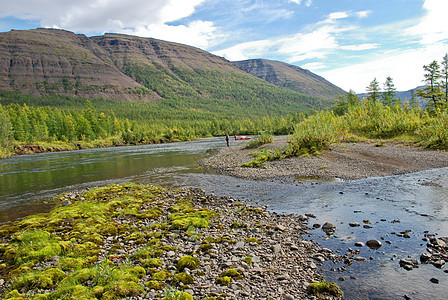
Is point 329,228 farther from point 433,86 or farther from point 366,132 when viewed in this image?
point 433,86

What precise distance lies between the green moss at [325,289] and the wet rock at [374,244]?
2664 mm

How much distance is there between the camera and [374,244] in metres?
7.52

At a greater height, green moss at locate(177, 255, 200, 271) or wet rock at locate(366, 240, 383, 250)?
green moss at locate(177, 255, 200, 271)

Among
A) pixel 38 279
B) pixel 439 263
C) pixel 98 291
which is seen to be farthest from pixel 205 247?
pixel 439 263

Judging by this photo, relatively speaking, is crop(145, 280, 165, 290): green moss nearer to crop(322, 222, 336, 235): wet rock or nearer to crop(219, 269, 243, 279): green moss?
crop(219, 269, 243, 279): green moss

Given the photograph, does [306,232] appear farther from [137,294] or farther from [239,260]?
[137,294]

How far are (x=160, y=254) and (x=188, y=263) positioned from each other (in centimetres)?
115

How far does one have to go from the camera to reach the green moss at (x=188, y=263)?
658cm

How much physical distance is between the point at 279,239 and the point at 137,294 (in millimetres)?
4737

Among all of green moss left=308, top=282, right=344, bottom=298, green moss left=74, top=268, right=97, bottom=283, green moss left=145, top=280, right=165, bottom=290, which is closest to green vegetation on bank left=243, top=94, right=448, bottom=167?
green moss left=308, top=282, right=344, bottom=298

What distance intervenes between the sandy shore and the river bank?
902cm

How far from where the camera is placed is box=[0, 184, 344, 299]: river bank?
5.62m

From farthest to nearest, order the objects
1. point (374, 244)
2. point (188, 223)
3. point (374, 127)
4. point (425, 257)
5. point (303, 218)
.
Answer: point (374, 127), point (303, 218), point (188, 223), point (374, 244), point (425, 257)

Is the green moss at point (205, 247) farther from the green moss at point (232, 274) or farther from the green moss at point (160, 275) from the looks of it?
the green moss at point (160, 275)
